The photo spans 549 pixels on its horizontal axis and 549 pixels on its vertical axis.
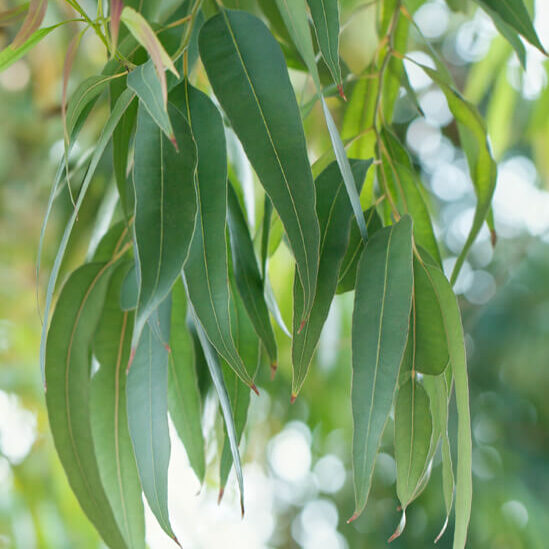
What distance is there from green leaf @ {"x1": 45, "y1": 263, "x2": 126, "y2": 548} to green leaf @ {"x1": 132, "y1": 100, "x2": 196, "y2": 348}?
0.40 feet

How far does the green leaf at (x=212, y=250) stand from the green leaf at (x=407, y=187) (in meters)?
0.14

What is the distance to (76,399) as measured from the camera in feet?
1.20

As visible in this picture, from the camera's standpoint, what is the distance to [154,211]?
0.91 ft

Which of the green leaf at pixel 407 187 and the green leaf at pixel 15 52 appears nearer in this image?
the green leaf at pixel 15 52

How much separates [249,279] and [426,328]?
9 cm

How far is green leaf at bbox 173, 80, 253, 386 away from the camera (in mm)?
282

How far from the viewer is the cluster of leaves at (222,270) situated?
0.91ft

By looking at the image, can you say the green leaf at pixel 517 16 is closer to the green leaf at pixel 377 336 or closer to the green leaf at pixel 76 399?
the green leaf at pixel 377 336

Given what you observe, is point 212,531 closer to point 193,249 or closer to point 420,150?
point 420,150

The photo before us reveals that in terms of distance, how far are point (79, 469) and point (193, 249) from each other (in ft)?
0.44

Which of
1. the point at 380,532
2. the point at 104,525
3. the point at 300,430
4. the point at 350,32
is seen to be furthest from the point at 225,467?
the point at 380,532

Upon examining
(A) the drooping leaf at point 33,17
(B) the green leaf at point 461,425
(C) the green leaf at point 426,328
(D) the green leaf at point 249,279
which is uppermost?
(A) the drooping leaf at point 33,17

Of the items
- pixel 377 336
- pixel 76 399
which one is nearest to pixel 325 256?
pixel 377 336

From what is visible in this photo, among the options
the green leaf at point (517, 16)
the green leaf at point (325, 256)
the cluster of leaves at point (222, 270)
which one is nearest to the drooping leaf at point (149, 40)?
the cluster of leaves at point (222, 270)
